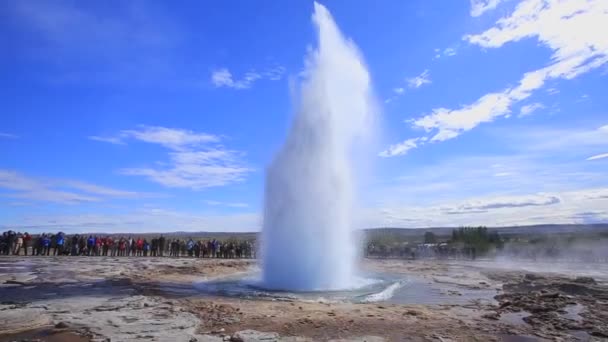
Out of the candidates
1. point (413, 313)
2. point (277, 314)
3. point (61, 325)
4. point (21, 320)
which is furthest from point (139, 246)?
point (413, 313)

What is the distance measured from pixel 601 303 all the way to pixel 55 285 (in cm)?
1719

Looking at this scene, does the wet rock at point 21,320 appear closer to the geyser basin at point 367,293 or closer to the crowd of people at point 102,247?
the geyser basin at point 367,293

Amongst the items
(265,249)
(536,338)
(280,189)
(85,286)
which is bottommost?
(536,338)

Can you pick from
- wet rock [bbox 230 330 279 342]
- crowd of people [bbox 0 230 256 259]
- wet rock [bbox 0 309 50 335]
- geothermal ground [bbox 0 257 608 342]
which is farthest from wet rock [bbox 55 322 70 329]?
crowd of people [bbox 0 230 256 259]

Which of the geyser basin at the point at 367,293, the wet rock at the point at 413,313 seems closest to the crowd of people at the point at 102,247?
the geyser basin at the point at 367,293

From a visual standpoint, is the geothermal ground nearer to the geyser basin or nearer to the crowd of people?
the geyser basin

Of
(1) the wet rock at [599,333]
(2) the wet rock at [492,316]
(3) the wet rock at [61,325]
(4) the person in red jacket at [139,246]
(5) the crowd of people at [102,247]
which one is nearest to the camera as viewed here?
(3) the wet rock at [61,325]

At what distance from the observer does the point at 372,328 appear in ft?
30.6

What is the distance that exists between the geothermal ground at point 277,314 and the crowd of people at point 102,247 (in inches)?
646

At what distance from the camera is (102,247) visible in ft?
112

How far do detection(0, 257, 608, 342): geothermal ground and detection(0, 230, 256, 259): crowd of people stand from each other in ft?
53.8

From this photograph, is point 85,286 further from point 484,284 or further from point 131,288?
point 484,284

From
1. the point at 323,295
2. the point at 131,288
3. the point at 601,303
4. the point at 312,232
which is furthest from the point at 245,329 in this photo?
the point at 601,303

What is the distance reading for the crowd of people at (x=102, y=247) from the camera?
103 feet
